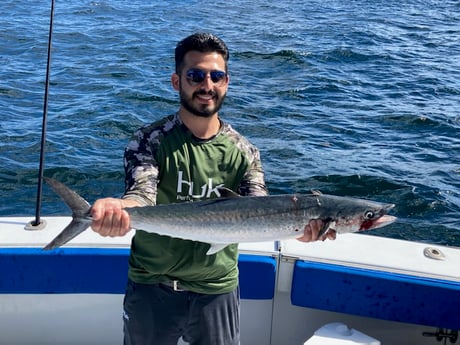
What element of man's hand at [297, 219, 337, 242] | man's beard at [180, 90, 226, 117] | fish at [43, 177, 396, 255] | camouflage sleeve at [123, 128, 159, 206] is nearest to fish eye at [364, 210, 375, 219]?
fish at [43, 177, 396, 255]

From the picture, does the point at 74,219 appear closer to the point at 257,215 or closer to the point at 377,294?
the point at 257,215

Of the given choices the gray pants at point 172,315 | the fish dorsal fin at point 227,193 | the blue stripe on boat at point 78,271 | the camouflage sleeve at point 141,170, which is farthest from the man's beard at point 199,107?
the blue stripe on boat at point 78,271

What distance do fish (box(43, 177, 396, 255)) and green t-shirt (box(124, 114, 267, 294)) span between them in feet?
0.45

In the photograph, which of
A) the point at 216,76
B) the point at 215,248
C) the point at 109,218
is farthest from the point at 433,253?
the point at 109,218

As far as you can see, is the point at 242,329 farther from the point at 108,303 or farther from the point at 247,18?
the point at 247,18

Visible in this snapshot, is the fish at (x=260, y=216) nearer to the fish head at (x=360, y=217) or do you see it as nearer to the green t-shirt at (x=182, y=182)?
the fish head at (x=360, y=217)

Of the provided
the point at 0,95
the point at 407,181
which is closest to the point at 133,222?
the point at 407,181

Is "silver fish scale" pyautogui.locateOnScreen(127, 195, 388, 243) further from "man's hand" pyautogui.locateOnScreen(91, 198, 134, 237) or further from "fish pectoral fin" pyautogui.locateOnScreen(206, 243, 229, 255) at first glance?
"man's hand" pyautogui.locateOnScreen(91, 198, 134, 237)

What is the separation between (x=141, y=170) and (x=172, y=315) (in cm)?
84

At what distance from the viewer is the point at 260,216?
10.4ft

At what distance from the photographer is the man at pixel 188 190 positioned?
322 centimetres

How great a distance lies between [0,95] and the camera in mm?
11766

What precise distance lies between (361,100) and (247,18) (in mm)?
7603

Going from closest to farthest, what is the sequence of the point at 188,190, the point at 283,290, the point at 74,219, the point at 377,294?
the point at 74,219, the point at 188,190, the point at 377,294, the point at 283,290
